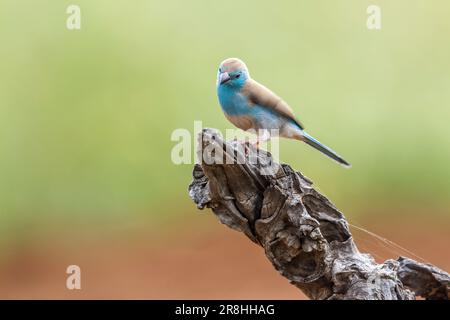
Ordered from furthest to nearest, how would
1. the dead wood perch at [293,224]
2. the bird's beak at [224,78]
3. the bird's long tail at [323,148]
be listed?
the bird's long tail at [323,148], the bird's beak at [224,78], the dead wood perch at [293,224]

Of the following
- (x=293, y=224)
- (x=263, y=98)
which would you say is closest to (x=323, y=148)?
(x=263, y=98)

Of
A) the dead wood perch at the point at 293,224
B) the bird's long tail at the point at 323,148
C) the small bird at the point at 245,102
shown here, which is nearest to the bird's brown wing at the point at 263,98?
the small bird at the point at 245,102

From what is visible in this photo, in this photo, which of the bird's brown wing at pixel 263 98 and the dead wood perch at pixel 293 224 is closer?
the dead wood perch at pixel 293 224

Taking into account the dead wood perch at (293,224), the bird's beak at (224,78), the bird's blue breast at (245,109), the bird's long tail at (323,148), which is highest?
the bird's beak at (224,78)

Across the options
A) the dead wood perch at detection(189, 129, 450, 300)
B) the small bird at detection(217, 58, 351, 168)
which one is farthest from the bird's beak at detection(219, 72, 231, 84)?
the dead wood perch at detection(189, 129, 450, 300)

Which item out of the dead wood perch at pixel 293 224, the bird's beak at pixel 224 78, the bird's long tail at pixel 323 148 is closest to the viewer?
the dead wood perch at pixel 293 224

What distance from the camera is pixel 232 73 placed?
1.94 meters

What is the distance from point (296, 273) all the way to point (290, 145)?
1110 mm

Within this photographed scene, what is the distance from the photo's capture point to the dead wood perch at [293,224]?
5.33 feet

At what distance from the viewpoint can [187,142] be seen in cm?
204

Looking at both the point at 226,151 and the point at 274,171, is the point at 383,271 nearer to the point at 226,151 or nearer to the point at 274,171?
the point at 274,171

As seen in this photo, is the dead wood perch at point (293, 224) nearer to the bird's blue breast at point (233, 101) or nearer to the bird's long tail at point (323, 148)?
the bird's blue breast at point (233, 101)

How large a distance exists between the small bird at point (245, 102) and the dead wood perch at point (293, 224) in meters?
0.30
